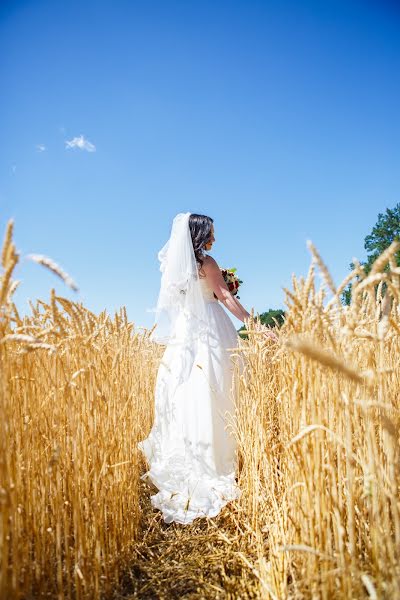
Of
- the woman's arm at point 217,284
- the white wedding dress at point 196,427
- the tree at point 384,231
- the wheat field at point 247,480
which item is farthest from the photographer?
the tree at point 384,231

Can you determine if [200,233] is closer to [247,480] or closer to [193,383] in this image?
[193,383]

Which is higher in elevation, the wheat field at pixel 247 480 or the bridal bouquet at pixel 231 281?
the bridal bouquet at pixel 231 281

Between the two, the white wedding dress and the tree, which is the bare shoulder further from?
the tree

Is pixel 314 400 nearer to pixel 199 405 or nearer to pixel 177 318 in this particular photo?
pixel 199 405

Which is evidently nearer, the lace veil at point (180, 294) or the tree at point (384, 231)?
the lace veil at point (180, 294)

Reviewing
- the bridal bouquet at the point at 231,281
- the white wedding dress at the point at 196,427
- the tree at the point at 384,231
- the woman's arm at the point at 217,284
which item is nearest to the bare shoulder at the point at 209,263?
the woman's arm at the point at 217,284

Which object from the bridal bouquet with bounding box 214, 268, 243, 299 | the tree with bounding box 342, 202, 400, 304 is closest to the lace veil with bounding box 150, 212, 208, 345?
the bridal bouquet with bounding box 214, 268, 243, 299

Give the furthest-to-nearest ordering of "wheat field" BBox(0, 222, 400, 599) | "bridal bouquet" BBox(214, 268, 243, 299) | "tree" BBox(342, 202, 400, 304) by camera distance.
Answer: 1. "tree" BBox(342, 202, 400, 304)
2. "bridal bouquet" BBox(214, 268, 243, 299)
3. "wheat field" BBox(0, 222, 400, 599)

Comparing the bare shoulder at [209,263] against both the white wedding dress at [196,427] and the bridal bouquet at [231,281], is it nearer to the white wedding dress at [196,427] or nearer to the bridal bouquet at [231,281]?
the white wedding dress at [196,427]

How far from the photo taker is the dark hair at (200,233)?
119 inches

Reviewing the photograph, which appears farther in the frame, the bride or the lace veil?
the lace veil

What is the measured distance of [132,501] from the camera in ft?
6.48

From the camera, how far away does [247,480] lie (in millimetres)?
2250

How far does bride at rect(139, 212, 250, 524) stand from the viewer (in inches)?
99.2
